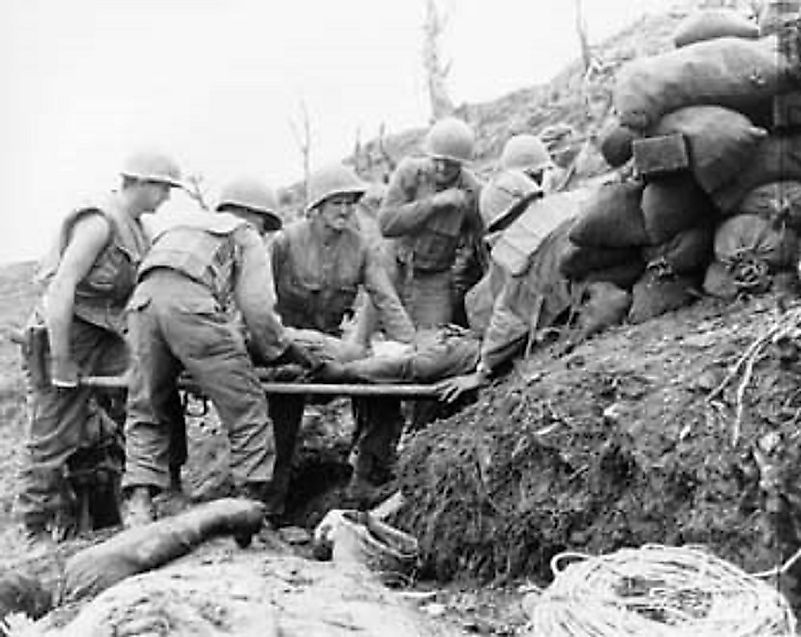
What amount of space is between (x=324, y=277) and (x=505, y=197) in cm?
124

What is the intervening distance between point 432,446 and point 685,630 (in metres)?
3.19

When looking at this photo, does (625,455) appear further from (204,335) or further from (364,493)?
(364,493)

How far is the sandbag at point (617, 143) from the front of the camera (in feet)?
21.1

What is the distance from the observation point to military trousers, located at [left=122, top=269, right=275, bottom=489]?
704 centimetres

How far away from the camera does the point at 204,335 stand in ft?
23.1

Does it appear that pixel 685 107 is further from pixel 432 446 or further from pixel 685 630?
pixel 685 630

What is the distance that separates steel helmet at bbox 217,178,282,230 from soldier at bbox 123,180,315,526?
256mm

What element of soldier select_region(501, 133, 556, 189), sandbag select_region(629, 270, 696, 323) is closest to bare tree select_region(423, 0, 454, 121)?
soldier select_region(501, 133, 556, 189)

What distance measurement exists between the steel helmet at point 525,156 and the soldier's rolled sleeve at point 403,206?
60cm

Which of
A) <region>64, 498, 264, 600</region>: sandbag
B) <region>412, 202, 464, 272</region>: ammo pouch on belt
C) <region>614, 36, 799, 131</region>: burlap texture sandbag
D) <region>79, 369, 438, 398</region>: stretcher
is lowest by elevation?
<region>64, 498, 264, 600</region>: sandbag

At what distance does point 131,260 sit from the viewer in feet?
26.4

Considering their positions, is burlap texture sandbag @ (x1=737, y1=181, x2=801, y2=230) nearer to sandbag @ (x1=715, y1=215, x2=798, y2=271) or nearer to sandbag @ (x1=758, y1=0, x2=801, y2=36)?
sandbag @ (x1=715, y1=215, x2=798, y2=271)

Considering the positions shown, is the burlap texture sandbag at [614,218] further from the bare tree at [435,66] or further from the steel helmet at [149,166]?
the bare tree at [435,66]

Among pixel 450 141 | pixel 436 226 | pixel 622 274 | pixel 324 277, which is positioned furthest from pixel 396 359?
pixel 450 141
